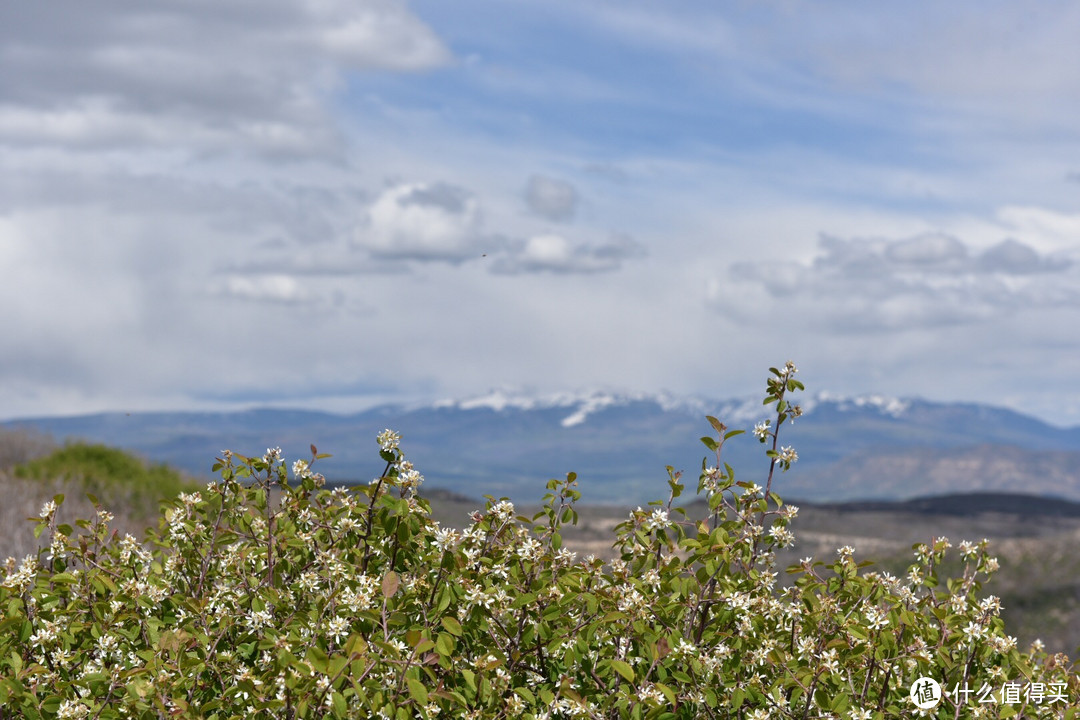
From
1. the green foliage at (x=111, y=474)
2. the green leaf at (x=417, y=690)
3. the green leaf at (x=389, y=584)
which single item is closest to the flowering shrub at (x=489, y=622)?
the green leaf at (x=389, y=584)

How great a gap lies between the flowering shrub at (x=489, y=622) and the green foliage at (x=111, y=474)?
17897 mm

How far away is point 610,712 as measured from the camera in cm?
436

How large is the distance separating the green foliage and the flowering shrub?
705 inches

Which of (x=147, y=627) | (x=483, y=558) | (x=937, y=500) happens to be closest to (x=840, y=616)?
(x=483, y=558)

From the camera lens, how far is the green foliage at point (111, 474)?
78.7 ft

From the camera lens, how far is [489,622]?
4.80 metres

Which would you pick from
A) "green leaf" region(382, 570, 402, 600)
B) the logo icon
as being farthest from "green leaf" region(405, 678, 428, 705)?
the logo icon

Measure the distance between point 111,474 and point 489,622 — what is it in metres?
26.0

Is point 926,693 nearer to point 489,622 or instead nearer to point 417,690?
point 489,622

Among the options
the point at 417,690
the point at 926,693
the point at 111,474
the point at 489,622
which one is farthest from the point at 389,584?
the point at 111,474

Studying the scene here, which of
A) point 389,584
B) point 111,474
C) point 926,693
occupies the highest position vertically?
point 389,584

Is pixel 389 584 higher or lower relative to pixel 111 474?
higher

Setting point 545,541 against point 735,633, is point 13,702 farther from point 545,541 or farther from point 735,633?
point 735,633

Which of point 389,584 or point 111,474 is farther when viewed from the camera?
point 111,474
